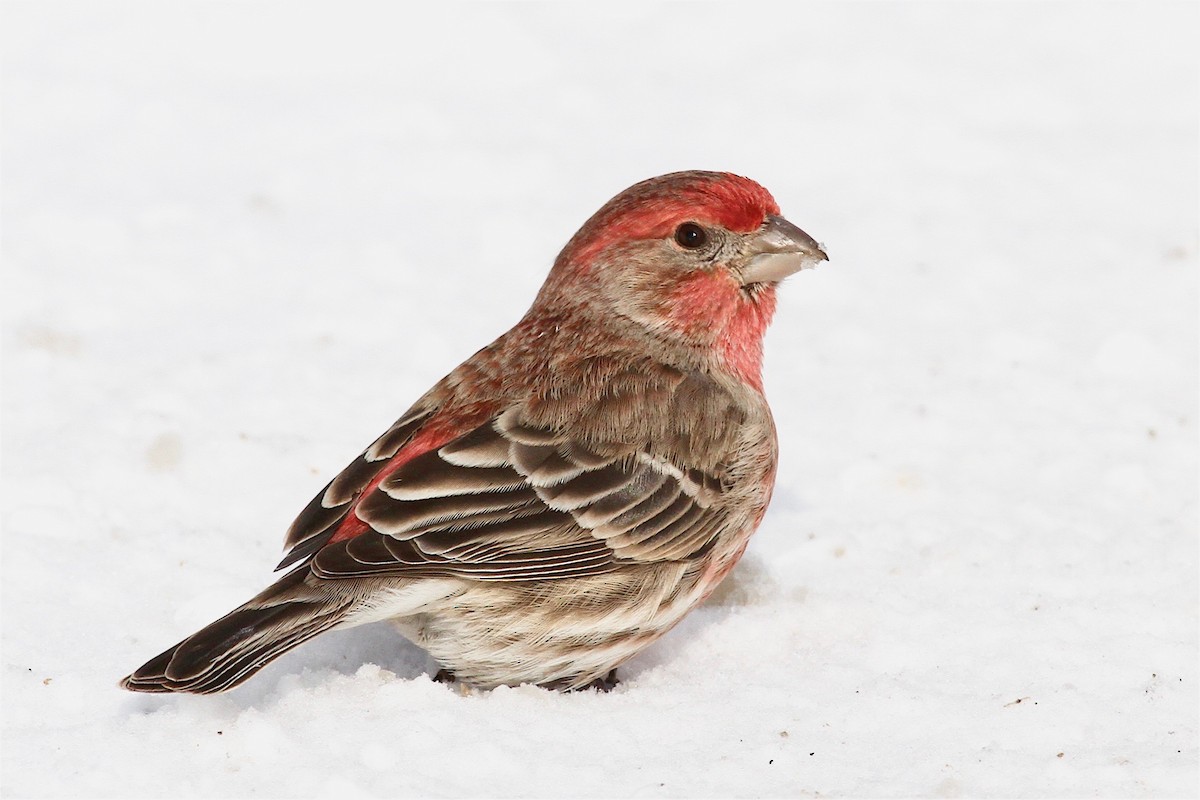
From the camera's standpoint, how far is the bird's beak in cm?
554

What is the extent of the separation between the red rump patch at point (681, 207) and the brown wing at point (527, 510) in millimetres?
730

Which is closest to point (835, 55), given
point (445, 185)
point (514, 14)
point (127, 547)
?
point (514, 14)

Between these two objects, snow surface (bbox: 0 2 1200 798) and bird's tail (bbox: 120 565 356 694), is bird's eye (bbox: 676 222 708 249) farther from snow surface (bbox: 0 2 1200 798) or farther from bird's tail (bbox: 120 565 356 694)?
bird's tail (bbox: 120 565 356 694)

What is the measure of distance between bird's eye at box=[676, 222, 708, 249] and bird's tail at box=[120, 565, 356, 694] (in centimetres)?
180

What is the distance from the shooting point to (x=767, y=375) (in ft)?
24.3

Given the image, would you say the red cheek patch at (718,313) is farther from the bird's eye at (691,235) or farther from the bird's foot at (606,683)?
the bird's foot at (606,683)

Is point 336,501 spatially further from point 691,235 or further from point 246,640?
point 691,235

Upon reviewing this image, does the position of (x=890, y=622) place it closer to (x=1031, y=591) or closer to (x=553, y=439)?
(x=1031, y=591)

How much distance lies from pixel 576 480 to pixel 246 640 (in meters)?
1.17

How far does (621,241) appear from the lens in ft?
18.3

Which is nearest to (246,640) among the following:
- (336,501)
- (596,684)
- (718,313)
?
(336,501)

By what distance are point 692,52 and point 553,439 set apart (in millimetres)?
5885

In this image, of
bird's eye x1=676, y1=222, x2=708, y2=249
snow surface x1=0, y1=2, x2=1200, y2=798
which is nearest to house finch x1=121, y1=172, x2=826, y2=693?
bird's eye x1=676, y1=222, x2=708, y2=249

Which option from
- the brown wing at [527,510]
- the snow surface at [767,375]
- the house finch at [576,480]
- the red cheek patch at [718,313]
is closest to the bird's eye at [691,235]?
the house finch at [576,480]
